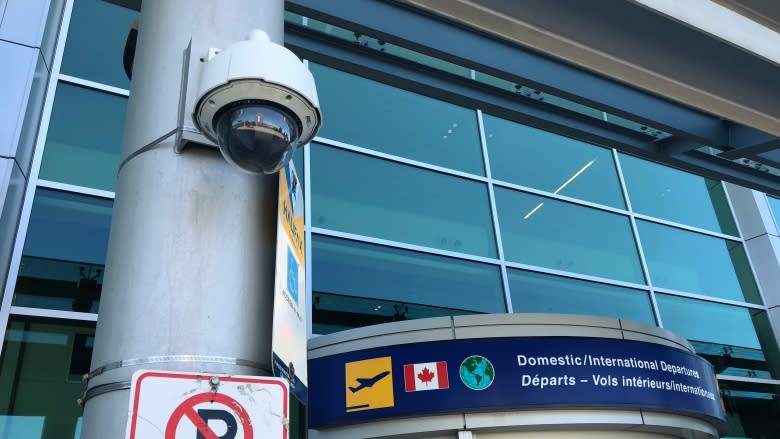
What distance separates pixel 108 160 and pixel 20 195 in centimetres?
113

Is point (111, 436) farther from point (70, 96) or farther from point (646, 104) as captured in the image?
point (70, 96)

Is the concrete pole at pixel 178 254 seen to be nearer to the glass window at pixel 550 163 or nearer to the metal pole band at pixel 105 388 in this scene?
the metal pole band at pixel 105 388

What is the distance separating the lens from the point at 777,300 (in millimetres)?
12492

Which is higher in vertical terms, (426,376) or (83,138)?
(83,138)

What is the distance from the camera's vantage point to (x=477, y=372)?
5.64 metres

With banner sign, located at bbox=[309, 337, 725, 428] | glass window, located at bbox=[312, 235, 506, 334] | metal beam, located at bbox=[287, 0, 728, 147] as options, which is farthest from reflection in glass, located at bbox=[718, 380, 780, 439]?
metal beam, located at bbox=[287, 0, 728, 147]

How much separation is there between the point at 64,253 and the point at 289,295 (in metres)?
5.78

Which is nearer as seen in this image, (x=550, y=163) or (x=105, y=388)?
(x=105, y=388)

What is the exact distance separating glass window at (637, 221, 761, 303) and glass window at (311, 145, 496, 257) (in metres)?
3.63

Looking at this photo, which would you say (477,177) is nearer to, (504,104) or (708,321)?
(504,104)

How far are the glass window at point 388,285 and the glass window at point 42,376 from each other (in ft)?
8.34

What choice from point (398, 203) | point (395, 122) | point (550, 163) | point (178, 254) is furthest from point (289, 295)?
point (550, 163)

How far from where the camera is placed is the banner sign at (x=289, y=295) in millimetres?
1682

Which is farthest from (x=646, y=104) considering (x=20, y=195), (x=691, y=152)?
(x=20, y=195)
